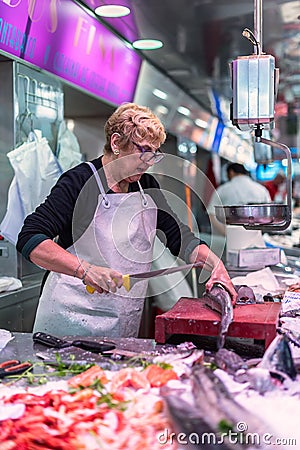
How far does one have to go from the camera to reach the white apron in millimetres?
2906

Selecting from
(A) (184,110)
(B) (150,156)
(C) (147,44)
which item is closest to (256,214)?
(B) (150,156)

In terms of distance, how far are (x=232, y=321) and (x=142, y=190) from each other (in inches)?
41.3

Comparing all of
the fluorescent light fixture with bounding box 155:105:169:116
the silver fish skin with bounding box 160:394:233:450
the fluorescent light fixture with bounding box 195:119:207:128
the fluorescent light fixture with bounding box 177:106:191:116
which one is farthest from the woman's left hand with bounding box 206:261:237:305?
the fluorescent light fixture with bounding box 195:119:207:128

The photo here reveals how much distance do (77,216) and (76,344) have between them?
721mm

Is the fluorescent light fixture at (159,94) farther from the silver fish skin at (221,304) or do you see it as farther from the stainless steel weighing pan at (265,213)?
the silver fish skin at (221,304)

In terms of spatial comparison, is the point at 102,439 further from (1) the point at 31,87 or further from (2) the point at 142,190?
(1) the point at 31,87

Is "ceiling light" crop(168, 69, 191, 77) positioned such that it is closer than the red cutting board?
No

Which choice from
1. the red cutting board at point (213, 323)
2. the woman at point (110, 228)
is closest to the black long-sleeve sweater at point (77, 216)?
the woman at point (110, 228)

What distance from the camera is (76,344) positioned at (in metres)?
2.32

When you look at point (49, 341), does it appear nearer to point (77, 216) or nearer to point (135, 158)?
point (77, 216)

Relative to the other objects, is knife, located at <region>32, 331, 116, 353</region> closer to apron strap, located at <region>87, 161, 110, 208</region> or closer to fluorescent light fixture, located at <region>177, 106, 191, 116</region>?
apron strap, located at <region>87, 161, 110, 208</region>

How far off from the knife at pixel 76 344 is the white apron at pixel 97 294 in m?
0.48

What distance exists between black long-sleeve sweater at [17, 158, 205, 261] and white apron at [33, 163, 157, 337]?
4cm

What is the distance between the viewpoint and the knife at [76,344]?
2248mm
